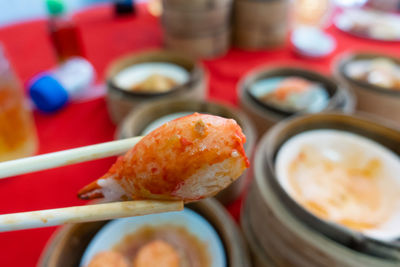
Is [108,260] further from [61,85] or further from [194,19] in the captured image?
[194,19]

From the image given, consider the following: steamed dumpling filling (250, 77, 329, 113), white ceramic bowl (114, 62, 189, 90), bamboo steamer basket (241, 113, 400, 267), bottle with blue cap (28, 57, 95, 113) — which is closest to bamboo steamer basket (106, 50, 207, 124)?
white ceramic bowl (114, 62, 189, 90)

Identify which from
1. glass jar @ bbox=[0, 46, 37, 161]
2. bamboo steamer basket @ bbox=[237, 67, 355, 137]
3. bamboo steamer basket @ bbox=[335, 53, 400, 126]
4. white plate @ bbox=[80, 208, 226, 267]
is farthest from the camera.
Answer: bamboo steamer basket @ bbox=[335, 53, 400, 126]

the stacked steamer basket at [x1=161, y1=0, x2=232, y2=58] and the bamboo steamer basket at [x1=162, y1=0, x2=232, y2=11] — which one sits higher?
the bamboo steamer basket at [x1=162, y1=0, x2=232, y2=11]

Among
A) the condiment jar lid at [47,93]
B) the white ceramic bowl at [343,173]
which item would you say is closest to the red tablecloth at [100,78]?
the condiment jar lid at [47,93]

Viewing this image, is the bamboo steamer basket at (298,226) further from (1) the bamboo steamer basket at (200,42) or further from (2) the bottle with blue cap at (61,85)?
(1) the bamboo steamer basket at (200,42)

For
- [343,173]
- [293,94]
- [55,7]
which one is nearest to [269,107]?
[293,94]

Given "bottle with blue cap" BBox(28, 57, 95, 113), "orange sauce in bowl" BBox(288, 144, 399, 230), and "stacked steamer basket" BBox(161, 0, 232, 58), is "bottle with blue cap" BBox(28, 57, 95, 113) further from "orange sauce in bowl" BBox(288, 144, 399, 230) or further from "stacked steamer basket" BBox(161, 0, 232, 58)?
"orange sauce in bowl" BBox(288, 144, 399, 230)

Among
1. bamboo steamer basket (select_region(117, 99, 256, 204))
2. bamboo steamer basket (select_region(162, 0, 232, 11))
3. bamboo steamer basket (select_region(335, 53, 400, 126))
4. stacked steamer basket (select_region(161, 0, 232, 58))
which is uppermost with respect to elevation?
bamboo steamer basket (select_region(162, 0, 232, 11))
